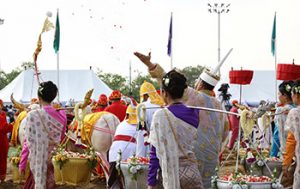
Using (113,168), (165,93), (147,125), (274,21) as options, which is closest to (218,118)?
(165,93)

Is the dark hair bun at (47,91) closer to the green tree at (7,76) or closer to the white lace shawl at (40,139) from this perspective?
the white lace shawl at (40,139)

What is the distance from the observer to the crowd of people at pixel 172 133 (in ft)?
15.6

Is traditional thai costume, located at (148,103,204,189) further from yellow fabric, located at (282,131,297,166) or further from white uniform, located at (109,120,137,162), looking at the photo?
white uniform, located at (109,120,137,162)

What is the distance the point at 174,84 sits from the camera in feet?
15.6

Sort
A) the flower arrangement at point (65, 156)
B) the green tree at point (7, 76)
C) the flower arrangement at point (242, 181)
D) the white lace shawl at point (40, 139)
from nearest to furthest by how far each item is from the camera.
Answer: the flower arrangement at point (242, 181) → the white lace shawl at point (40, 139) → the flower arrangement at point (65, 156) → the green tree at point (7, 76)

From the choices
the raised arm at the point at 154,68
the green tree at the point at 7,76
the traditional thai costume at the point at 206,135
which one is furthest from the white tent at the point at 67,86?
the green tree at the point at 7,76

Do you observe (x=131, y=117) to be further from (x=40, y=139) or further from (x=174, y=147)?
(x=174, y=147)

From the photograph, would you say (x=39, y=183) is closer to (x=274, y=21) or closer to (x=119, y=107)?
(x=119, y=107)

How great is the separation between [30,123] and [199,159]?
1.79m

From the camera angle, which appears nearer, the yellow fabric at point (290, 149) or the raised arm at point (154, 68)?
the raised arm at point (154, 68)

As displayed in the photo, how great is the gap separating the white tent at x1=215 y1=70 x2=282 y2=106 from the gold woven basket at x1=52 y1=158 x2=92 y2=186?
18.0m

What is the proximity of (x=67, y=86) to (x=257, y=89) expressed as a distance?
8152mm

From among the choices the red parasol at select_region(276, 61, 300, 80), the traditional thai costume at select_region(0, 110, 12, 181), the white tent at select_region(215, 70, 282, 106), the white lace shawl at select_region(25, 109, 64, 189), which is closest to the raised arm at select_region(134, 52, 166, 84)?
the white lace shawl at select_region(25, 109, 64, 189)

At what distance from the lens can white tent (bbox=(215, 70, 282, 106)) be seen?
2698 centimetres
